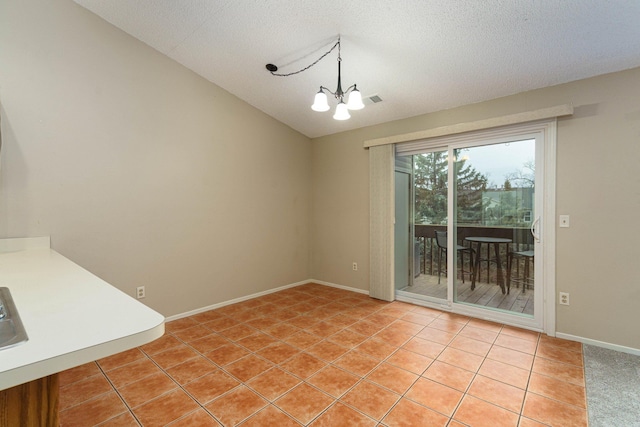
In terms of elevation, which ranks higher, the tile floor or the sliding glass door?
the sliding glass door

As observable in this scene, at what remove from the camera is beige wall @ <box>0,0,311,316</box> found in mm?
2402

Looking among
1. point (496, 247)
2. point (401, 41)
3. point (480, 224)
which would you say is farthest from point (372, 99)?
point (496, 247)

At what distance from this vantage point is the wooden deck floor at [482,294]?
120 inches

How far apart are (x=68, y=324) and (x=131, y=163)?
2.51 meters

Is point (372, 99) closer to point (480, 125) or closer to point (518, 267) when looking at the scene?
point (480, 125)

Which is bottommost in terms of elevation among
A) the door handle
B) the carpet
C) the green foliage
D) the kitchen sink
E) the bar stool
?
the carpet

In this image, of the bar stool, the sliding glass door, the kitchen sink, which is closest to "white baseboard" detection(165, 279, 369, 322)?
the sliding glass door

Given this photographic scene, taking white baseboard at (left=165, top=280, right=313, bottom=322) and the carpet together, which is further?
white baseboard at (left=165, top=280, right=313, bottom=322)

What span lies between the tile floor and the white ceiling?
2428 millimetres

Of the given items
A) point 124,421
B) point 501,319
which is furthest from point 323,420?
point 501,319

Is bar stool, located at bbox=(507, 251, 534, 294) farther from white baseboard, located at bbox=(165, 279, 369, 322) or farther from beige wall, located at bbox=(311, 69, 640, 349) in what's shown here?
white baseboard, located at bbox=(165, 279, 369, 322)

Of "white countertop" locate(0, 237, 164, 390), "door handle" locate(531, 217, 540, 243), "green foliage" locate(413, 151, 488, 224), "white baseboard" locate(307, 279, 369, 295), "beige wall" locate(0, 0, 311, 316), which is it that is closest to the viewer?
"white countertop" locate(0, 237, 164, 390)

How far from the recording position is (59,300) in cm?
106

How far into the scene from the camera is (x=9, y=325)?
0.86 m
